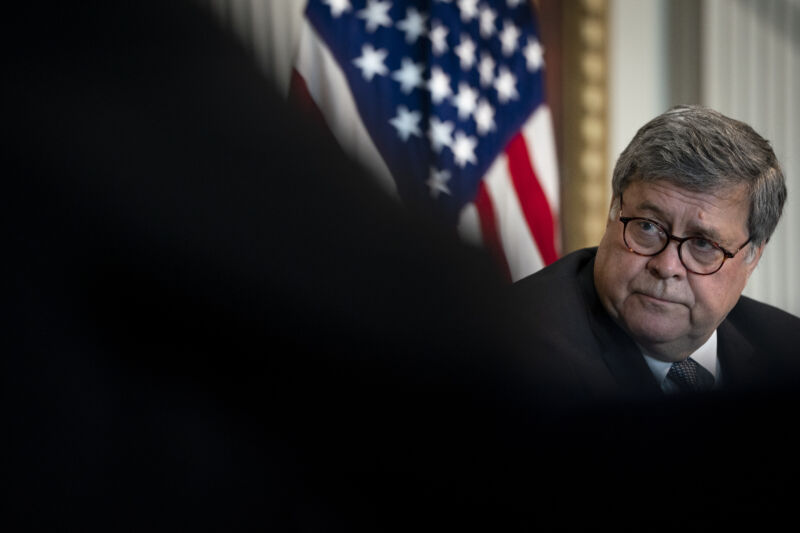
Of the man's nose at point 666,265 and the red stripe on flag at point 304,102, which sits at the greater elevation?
the man's nose at point 666,265

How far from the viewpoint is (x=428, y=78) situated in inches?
6.7

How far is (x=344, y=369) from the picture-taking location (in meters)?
0.11

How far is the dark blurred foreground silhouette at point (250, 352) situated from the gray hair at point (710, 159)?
1.05m

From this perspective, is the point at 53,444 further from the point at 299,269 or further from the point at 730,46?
the point at 730,46

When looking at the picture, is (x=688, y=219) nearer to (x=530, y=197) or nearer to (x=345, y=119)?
(x=530, y=197)

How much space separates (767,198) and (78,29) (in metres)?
1.26

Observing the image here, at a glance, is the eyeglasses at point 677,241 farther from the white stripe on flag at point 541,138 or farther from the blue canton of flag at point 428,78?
the blue canton of flag at point 428,78

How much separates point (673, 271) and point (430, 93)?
102cm

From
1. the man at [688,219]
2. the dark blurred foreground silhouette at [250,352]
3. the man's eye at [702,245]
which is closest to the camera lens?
the dark blurred foreground silhouette at [250,352]

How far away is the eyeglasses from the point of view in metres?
1.13

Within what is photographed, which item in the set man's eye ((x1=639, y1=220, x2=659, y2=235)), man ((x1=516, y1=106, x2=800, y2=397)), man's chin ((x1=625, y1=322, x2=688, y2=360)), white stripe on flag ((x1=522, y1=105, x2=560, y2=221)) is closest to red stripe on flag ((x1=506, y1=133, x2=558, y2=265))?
white stripe on flag ((x1=522, y1=105, x2=560, y2=221))

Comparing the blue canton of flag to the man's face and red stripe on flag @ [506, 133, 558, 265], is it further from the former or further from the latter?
the man's face

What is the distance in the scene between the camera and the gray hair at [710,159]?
1.12m

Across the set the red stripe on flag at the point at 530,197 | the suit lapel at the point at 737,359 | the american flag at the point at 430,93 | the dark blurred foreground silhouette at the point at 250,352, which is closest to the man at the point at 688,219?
the suit lapel at the point at 737,359
